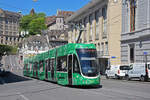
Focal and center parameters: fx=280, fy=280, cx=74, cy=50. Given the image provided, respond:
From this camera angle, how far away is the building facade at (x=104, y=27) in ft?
134

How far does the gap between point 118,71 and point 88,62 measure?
14.9 meters

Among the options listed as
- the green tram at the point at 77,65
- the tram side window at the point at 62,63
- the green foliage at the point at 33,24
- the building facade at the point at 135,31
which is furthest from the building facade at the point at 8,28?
the green tram at the point at 77,65

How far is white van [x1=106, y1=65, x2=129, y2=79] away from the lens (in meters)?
31.1

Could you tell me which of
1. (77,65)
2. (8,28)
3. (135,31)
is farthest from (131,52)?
(8,28)

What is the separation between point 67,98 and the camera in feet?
43.0

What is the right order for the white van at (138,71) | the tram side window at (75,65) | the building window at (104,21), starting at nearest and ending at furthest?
the tram side window at (75,65) < the white van at (138,71) < the building window at (104,21)

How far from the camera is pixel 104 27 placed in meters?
44.6

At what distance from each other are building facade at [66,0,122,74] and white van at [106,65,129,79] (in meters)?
5.85

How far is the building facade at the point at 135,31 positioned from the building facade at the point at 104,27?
267cm

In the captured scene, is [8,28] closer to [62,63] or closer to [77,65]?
[62,63]

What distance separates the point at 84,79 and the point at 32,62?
18.6 metres

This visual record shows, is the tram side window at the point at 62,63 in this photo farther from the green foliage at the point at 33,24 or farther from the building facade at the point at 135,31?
the green foliage at the point at 33,24

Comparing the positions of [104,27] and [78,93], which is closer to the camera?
[78,93]

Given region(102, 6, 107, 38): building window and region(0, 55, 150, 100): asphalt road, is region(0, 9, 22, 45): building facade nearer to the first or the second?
region(102, 6, 107, 38): building window
